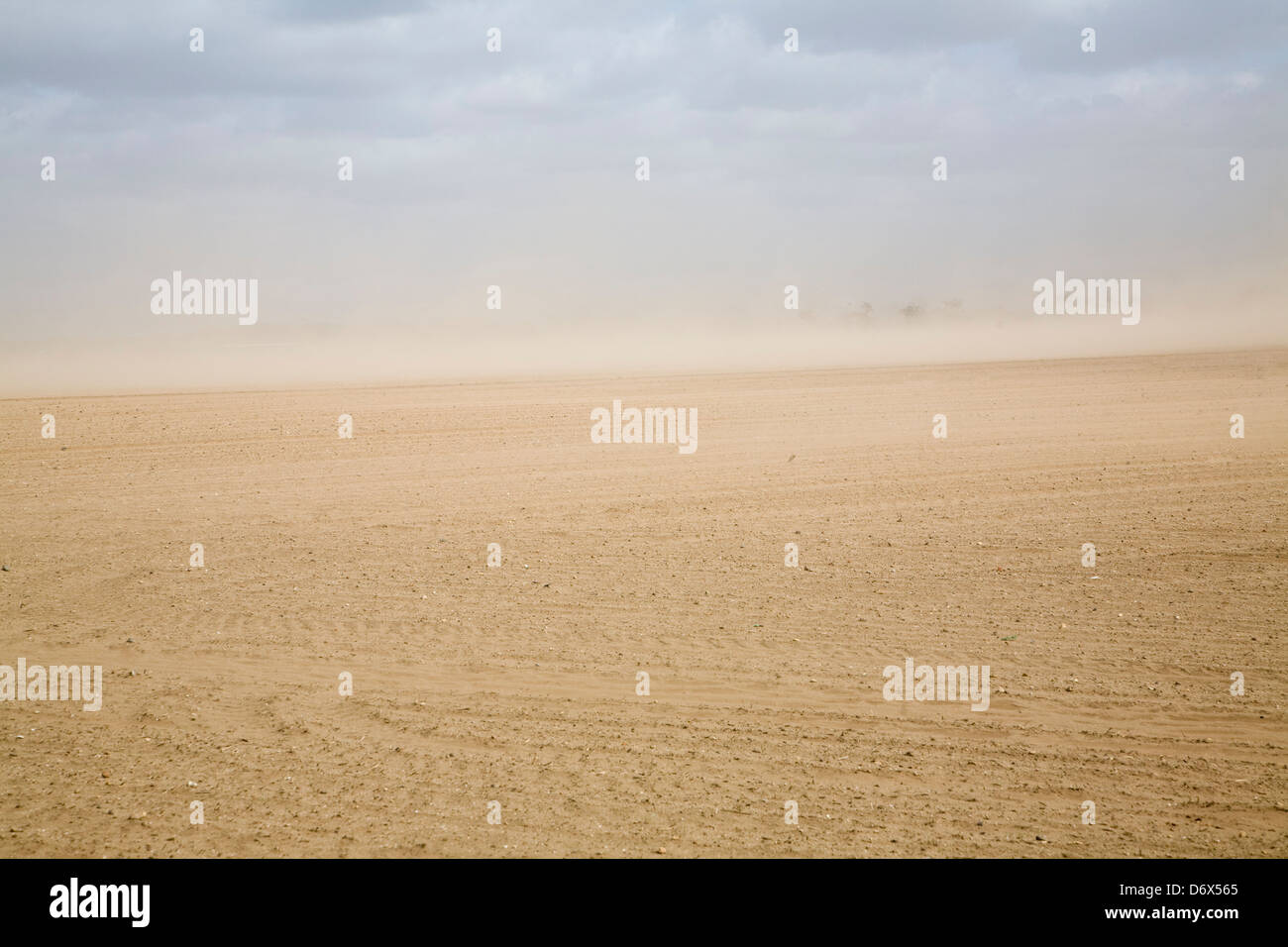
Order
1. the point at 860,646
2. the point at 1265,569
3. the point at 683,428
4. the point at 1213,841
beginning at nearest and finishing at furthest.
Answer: the point at 1213,841
the point at 860,646
the point at 1265,569
the point at 683,428

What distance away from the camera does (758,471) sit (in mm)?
17375

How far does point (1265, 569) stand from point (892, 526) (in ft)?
14.2

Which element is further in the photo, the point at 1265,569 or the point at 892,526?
the point at 892,526

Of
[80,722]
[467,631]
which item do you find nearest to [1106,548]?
[467,631]

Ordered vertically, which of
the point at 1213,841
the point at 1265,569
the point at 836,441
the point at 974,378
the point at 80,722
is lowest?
the point at 1213,841

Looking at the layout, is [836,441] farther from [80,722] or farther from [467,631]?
[80,722]

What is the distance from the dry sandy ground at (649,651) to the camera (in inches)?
221

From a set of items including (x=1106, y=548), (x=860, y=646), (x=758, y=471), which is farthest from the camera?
(x=758, y=471)

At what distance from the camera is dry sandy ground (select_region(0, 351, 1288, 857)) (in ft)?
18.4

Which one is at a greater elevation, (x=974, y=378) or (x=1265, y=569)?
(x=974, y=378)

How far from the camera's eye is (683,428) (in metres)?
23.3

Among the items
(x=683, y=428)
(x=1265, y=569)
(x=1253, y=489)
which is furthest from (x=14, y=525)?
(x=1253, y=489)

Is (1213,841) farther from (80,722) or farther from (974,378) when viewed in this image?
(974,378)

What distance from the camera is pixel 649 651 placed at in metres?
8.41
